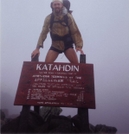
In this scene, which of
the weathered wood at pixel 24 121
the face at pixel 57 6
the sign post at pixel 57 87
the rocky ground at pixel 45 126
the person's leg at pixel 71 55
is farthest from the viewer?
the face at pixel 57 6

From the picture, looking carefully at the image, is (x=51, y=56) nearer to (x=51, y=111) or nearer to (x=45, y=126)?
(x=51, y=111)

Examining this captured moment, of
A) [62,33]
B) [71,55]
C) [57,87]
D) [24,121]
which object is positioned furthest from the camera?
[62,33]

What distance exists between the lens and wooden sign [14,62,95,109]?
425cm

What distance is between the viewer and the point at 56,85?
177 inches

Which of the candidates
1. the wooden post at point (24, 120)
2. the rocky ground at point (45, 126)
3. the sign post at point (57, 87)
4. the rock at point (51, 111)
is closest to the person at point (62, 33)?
the sign post at point (57, 87)

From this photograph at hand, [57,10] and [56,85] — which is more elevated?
[57,10]

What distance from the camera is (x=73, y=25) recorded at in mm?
5625

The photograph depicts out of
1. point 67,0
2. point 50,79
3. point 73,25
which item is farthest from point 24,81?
point 67,0

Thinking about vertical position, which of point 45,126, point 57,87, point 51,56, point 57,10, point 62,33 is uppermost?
point 57,10

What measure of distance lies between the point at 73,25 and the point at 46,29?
0.77 metres

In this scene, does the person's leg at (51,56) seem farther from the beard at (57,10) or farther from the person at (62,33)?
the beard at (57,10)

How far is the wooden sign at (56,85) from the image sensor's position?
4246 millimetres

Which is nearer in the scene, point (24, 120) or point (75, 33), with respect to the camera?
point (24, 120)

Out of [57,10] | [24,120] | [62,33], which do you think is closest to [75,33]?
[62,33]
